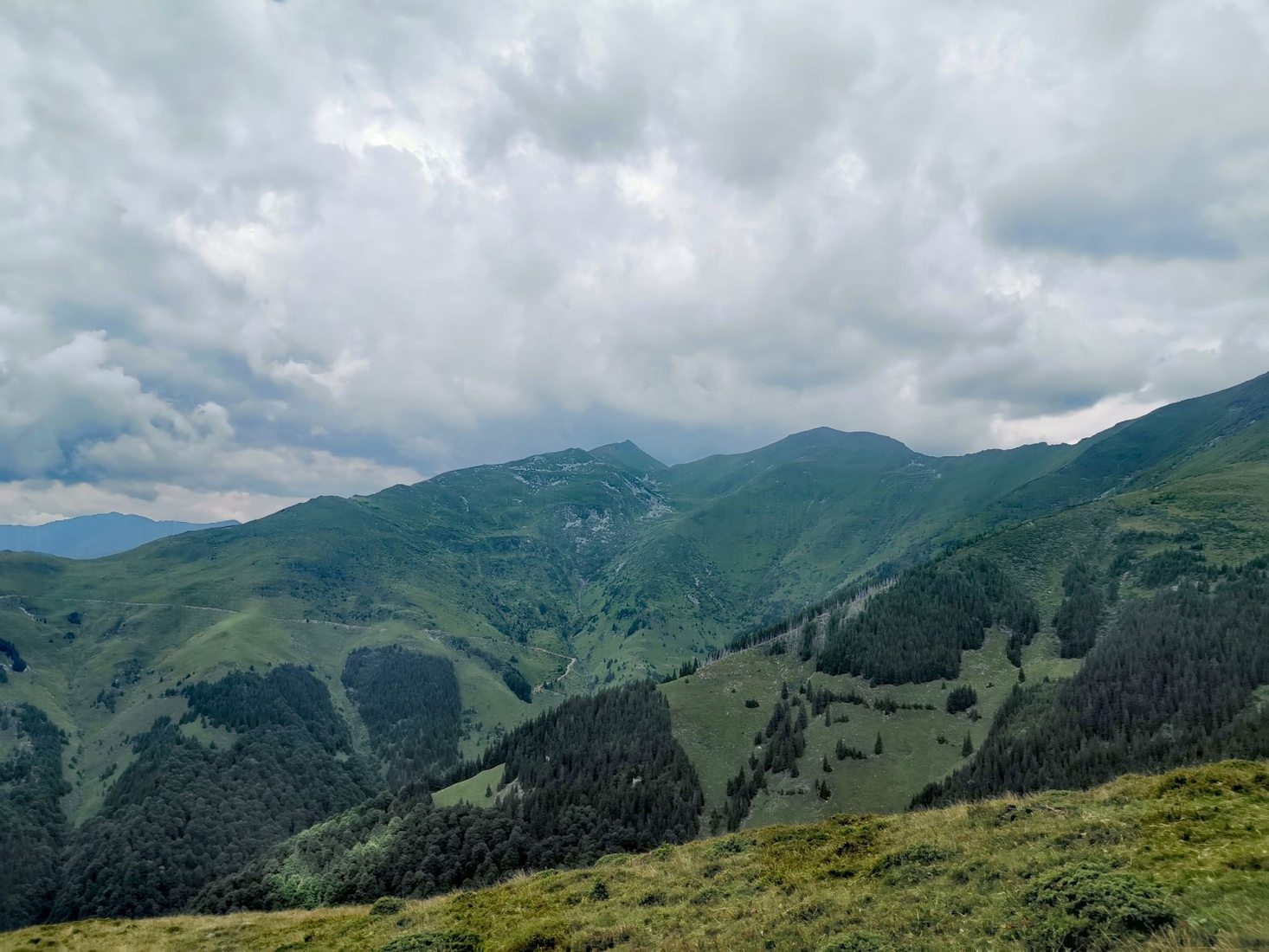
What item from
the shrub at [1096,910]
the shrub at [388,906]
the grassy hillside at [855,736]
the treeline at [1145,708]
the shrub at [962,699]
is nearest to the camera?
the shrub at [1096,910]

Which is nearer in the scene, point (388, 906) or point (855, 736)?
point (388, 906)

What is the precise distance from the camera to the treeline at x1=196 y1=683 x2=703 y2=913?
130 metres

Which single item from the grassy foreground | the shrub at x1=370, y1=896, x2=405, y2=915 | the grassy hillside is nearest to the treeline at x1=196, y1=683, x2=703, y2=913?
the grassy hillside

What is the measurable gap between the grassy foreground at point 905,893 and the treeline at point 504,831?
103 metres

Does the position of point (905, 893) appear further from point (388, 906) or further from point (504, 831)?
point (504, 831)

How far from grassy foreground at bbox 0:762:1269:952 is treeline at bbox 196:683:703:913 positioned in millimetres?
103357

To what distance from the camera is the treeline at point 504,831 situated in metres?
130

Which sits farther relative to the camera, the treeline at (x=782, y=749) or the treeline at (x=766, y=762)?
the treeline at (x=782, y=749)

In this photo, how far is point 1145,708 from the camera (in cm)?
14325

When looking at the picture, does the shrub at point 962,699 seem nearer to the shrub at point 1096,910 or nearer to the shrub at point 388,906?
the shrub at point 388,906

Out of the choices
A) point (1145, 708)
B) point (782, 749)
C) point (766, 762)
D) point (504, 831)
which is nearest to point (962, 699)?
point (1145, 708)

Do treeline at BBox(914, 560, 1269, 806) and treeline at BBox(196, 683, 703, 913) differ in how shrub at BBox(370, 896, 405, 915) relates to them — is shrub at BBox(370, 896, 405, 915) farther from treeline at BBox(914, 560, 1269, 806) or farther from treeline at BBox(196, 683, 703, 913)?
treeline at BBox(914, 560, 1269, 806)

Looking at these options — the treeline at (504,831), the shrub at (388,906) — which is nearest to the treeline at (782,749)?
the treeline at (504,831)

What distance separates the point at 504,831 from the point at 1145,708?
15779cm
